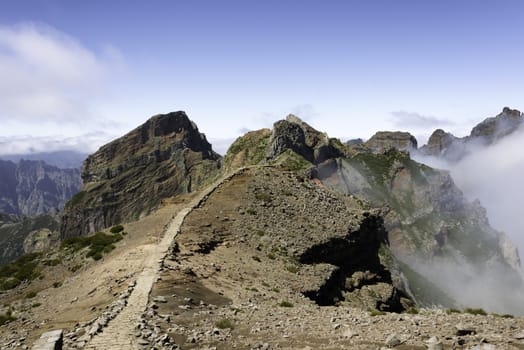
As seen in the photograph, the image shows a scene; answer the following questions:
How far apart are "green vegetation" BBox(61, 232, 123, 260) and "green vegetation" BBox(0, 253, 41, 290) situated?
170 inches

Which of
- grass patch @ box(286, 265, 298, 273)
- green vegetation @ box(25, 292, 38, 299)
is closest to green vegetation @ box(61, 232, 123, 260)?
green vegetation @ box(25, 292, 38, 299)

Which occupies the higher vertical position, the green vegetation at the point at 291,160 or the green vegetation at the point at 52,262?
the green vegetation at the point at 291,160

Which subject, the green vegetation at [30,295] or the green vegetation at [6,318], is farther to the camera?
the green vegetation at [30,295]

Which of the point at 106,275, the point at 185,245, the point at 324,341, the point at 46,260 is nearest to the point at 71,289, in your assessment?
the point at 106,275

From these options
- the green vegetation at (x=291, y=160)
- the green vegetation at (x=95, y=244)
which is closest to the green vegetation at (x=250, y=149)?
the green vegetation at (x=291, y=160)

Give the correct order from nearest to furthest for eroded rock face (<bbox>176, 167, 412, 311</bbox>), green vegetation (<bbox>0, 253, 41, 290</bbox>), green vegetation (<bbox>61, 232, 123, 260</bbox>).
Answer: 1. eroded rock face (<bbox>176, 167, 412, 311</bbox>)
2. green vegetation (<bbox>0, 253, 41, 290</bbox>)
3. green vegetation (<bbox>61, 232, 123, 260</bbox>)

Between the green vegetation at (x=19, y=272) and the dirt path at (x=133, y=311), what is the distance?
15.6 metres

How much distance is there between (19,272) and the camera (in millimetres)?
49719

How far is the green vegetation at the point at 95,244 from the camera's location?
5066 centimetres

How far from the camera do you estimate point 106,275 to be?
130ft

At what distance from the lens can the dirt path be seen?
23.5 m

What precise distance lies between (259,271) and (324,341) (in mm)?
20764

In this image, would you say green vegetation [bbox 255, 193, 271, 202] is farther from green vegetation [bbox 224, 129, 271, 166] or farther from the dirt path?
green vegetation [bbox 224, 129, 271, 166]

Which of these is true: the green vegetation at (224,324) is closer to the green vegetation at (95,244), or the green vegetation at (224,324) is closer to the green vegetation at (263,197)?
the green vegetation at (95,244)
